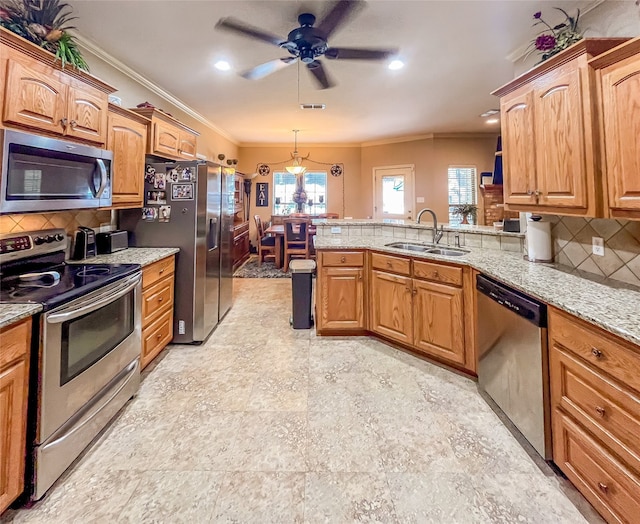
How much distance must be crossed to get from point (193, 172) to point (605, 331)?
3.03 metres


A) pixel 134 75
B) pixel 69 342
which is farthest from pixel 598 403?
pixel 134 75

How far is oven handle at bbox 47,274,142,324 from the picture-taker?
1.41 metres

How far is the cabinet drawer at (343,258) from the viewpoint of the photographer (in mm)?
3027

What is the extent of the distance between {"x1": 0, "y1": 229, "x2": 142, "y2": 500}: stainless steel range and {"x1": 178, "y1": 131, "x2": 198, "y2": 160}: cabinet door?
1.69 meters

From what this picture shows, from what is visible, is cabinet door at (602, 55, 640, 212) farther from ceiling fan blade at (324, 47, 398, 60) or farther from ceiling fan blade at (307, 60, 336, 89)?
ceiling fan blade at (307, 60, 336, 89)

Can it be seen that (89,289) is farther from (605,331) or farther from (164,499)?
(605,331)

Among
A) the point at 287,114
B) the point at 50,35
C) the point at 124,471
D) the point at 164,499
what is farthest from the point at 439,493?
the point at 287,114

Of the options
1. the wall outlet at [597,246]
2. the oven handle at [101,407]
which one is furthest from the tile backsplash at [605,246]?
the oven handle at [101,407]

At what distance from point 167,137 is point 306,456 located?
3107mm

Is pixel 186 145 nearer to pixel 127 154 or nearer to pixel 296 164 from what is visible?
pixel 127 154

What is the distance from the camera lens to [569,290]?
1.59 m

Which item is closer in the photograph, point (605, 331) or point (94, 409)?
point (605, 331)

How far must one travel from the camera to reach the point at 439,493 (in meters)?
1.39

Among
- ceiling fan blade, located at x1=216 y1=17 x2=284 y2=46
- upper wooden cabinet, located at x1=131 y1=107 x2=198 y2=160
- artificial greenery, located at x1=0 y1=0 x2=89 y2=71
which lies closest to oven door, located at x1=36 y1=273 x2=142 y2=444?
artificial greenery, located at x1=0 y1=0 x2=89 y2=71
